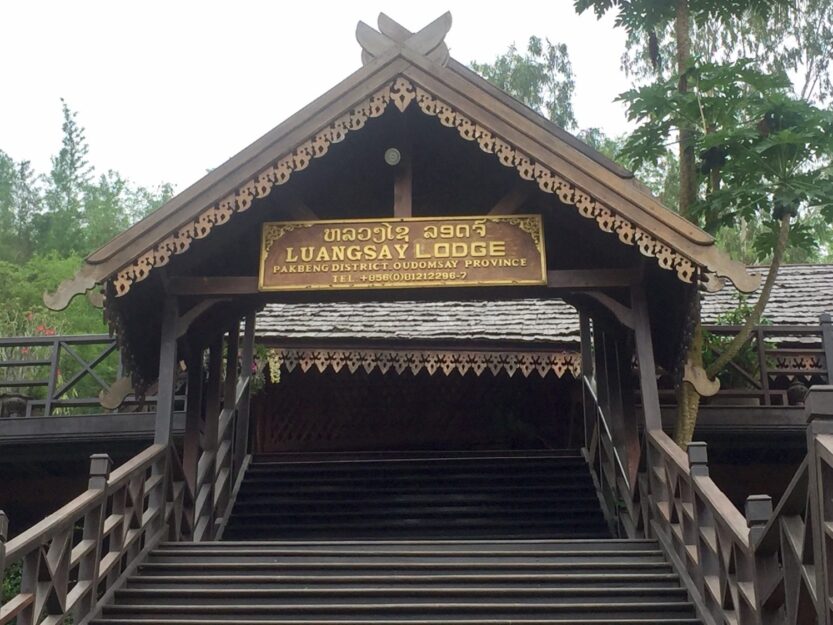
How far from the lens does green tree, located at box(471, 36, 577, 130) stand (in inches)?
1120

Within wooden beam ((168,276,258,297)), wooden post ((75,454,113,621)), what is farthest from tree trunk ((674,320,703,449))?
wooden post ((75,454,113,621))

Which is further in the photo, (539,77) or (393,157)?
(539,77)

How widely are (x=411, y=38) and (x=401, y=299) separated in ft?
6.47

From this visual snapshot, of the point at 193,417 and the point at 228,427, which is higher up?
the point at 193,417

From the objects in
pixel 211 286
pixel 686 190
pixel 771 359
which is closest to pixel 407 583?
pixel 211 286

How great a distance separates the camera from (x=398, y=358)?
1080 cm

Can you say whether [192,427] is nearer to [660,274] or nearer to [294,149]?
[294,149]

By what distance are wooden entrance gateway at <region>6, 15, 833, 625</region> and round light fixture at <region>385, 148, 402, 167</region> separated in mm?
66

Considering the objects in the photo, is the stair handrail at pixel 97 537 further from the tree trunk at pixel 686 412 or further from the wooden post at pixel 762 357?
the wooden post at pixel 762 357

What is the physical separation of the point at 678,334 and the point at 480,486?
2.31m

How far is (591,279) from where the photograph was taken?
774 cm

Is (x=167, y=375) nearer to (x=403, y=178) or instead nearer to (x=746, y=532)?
(x=403, y=178)

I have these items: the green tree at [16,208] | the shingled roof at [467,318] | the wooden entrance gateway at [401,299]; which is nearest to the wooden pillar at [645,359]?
the wooden entrance gateway at [401,299]

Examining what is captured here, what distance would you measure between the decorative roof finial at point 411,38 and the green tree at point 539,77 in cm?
2101
